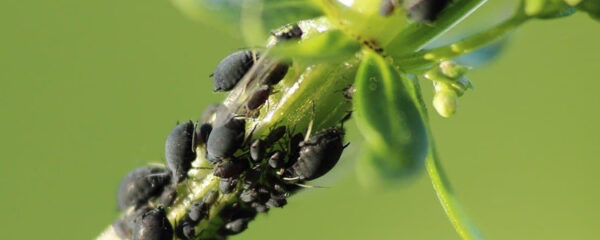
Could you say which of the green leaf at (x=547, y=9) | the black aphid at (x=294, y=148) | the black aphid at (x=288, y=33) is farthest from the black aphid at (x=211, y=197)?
the green leaf at (x=547, y=9)

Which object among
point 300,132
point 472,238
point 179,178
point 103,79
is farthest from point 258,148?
point 103,79

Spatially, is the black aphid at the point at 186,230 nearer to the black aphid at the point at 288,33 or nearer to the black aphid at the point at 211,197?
the black aphid at the point at 211,197

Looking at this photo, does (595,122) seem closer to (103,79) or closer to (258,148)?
(103,79)

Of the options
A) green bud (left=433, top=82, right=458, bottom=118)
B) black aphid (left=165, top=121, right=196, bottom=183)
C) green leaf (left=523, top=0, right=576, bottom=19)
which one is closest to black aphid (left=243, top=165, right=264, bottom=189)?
black aphid (left=165, top=121, right=196, bottom=183)

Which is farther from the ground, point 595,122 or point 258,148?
point 258,148

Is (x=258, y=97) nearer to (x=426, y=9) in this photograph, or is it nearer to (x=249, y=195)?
(x=249, y=195)

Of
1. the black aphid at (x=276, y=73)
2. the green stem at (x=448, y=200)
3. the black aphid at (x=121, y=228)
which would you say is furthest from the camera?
the black aphid at (x=121, y=228)

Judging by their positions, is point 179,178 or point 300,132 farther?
point 179,178

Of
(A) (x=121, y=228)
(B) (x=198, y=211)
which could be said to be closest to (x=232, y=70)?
(B) (x=198, y=211)
